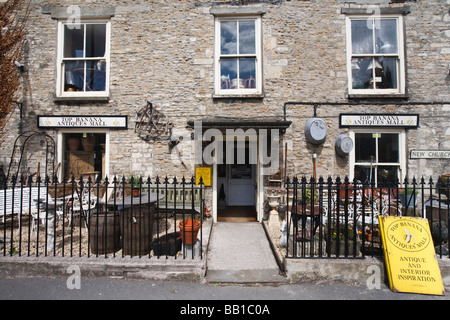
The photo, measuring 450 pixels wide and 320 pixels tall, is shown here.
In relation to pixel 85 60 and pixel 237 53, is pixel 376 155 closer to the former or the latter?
pixel 237 53

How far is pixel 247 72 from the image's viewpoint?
7098 mm

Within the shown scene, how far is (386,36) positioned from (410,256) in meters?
6.33

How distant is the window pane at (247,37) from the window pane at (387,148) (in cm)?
449

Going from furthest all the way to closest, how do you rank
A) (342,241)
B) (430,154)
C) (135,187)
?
(430,154) < (135,187) < (342,241)

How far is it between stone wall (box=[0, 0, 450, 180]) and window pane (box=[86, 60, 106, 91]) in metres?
0.45

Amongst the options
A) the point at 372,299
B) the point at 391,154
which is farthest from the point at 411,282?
the point at 391,154

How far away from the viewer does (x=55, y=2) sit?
23.5ft

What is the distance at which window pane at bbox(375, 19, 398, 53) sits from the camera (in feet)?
23.0

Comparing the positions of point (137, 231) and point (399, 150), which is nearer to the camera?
point (137, 231)

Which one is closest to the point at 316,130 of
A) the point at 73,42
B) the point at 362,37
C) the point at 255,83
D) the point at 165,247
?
the point at 255,83

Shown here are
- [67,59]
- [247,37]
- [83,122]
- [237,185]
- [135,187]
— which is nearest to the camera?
[135,187]

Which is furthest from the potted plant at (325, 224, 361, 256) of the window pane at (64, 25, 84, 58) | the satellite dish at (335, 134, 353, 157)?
the window pane at (64, 25, 84, 58)
